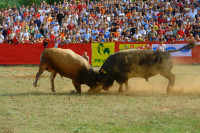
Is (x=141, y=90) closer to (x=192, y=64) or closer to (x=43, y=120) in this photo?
(x=43, y=120)

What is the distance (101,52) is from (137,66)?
9.56 metres


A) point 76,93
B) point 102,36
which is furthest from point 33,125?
point 102,36

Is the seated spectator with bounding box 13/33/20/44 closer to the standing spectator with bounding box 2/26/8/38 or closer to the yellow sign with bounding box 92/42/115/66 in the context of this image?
the standing spectator with bounding box 2/26/8/38

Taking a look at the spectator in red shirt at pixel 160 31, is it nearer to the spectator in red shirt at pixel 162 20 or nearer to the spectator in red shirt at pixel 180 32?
the spectator in red shirt at pixel 180 32

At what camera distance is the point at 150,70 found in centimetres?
1143

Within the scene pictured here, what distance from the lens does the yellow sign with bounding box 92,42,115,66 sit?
68.2 ft

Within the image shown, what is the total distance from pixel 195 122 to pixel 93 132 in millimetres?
2170

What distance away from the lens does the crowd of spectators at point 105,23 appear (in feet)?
70.7

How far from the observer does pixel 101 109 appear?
355 inches

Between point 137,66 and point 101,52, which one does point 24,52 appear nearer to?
point 101,52

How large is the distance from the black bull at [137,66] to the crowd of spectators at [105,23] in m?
9.39

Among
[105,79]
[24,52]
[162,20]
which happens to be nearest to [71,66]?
[105,79]

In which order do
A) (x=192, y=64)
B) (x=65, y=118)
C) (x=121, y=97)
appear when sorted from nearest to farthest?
(x=65, y=118)
(x=121, y=97)
(x=192, y=64)

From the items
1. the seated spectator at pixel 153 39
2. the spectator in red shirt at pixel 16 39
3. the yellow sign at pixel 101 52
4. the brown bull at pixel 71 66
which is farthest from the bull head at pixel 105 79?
the spectator in red shirt at pixel 16 39
